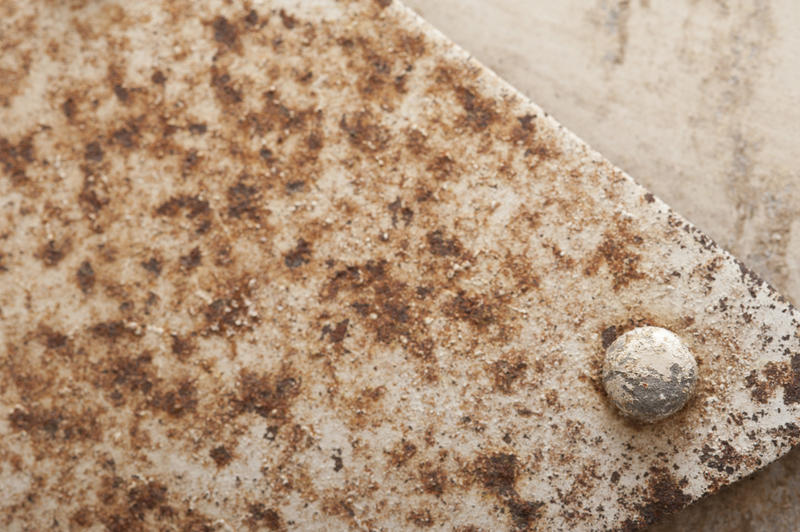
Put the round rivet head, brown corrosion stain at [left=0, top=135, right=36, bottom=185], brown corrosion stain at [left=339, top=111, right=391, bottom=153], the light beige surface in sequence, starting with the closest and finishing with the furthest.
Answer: the round rivet head → brown corrosion stain at [left=339, top=111, right=391, bottom=153] → brown corrosion stain at [left=0, top=135, right=36, bottom=185] → the light beige surface

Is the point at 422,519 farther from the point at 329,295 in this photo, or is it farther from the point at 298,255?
the point at 298,255

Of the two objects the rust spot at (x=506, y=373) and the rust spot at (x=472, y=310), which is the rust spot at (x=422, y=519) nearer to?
the rust spot at (x=506, y=373)

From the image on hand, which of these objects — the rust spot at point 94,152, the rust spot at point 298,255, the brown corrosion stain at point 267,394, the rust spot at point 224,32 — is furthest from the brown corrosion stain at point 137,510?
the rust spot at point 224,32

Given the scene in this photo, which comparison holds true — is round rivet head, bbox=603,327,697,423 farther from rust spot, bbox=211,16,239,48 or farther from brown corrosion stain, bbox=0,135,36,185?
brown corrosion stain, bbox=0,135,36,185

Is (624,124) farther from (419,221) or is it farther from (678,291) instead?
(419,221)

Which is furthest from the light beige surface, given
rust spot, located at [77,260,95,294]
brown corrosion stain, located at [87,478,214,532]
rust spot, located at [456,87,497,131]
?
brown corrosion stain, located at [87,478,214,532]

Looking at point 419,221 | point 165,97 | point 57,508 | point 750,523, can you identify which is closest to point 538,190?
point 419,221

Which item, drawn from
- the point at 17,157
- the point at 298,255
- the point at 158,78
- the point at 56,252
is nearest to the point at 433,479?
the point at 298,255
